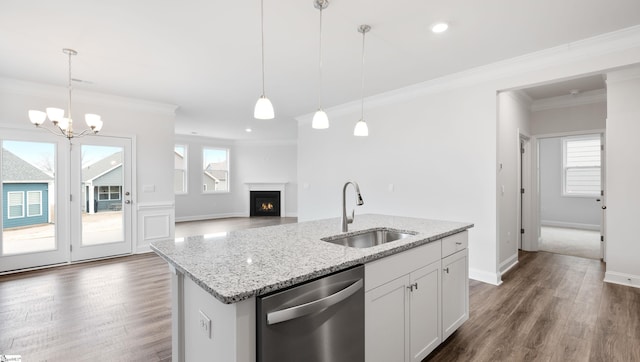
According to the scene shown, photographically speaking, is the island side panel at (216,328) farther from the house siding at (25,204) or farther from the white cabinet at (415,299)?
the house siding at (25,204)

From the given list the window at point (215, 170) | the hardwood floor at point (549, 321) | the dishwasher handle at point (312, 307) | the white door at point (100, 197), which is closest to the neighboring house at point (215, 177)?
the window at point (215, 170)

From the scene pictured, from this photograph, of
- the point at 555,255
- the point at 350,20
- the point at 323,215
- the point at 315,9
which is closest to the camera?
the point at 315,9

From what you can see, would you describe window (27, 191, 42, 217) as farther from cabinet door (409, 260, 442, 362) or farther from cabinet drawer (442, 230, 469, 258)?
cabinet drawer (442, 230, 469, 258)

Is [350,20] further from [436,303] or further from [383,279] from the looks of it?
[436,303]

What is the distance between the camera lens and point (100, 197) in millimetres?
4801

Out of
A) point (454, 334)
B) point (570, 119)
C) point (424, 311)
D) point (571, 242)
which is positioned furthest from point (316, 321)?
point (571, 242)

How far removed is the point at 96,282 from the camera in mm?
3703

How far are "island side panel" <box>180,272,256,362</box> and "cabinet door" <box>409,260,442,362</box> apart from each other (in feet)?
3.80

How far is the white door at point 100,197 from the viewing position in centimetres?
460

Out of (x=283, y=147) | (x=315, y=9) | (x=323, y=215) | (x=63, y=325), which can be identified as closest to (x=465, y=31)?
(x=315, y=9)

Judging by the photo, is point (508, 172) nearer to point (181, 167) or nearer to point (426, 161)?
point (426, 161)

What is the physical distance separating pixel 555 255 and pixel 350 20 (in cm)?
516

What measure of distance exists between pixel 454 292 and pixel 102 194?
5326 millimetres

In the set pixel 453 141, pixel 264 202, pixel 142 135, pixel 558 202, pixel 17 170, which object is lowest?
pixel 264 202
